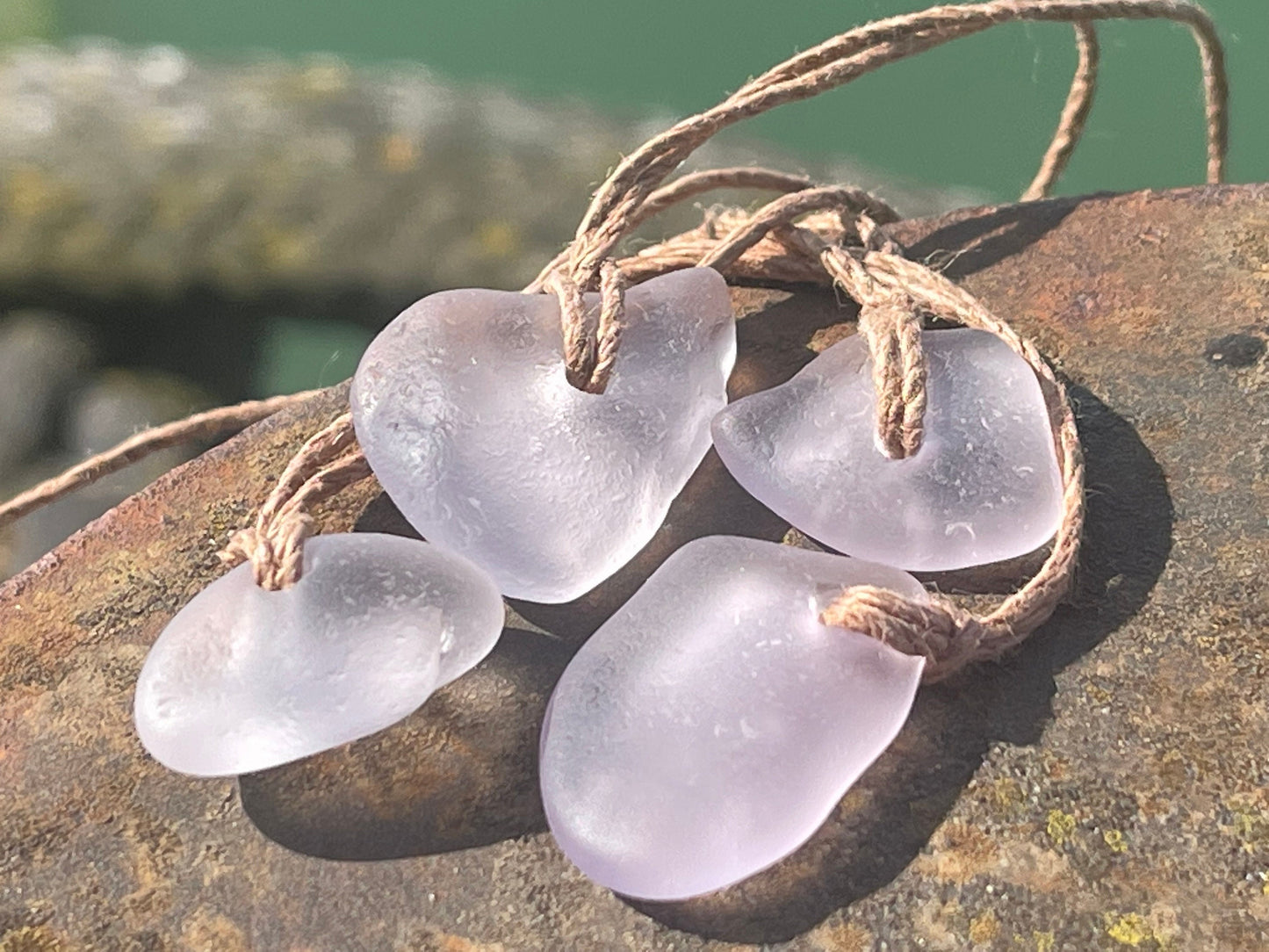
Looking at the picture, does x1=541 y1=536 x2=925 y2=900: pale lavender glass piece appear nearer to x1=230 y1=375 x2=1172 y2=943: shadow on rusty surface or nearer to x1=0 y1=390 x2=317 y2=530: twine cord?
x1=230 y1=375 x2=1172 y2=943: shadow on rusty surface

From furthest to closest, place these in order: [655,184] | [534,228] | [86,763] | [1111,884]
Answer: [534,228], [655,184], [86,763], [1111,884]

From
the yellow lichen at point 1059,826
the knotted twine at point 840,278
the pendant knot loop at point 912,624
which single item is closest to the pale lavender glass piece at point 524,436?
the knotted twine at point 840,278

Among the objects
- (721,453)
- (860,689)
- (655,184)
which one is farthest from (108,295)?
(860,689)

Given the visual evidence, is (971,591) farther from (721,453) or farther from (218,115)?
(218,115)

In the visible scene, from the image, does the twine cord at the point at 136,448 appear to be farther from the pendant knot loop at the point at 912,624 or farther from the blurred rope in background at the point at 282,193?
the blurred rope in background at the point at 282,193

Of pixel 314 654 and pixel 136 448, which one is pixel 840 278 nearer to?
pixel 314 654
